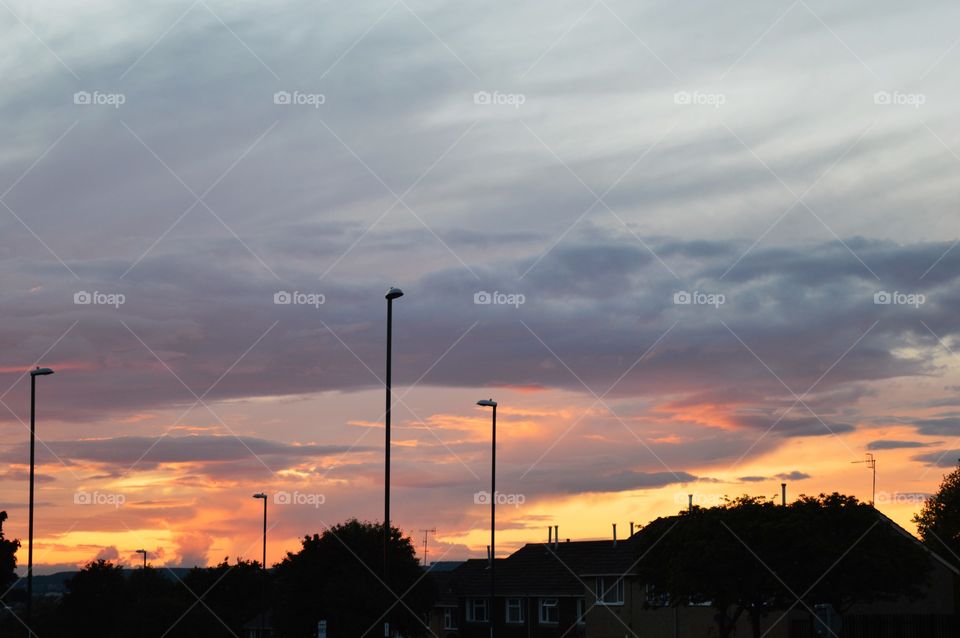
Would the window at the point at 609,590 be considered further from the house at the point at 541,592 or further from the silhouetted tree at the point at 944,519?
the silhouetted tree at the point at 944,519

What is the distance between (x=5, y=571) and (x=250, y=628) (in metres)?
51.6

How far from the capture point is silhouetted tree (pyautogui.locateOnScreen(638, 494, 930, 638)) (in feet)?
151

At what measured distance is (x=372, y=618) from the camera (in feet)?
228

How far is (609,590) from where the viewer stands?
6950cm

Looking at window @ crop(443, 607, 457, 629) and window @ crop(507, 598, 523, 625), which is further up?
window @ crop(507, 598, 523, 625)

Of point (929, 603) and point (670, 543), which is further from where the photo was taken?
point (929, 603)

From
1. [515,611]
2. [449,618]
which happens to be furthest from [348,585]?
[449,618]

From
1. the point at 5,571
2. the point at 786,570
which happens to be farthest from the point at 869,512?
the point at 5,571

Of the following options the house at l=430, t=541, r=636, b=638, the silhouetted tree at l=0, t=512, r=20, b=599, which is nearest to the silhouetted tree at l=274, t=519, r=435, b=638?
the house at l=430, t=541, r=636, b=638

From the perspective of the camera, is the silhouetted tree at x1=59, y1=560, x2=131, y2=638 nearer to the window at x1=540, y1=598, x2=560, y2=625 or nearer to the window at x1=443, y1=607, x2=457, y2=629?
the window at x1=443, y1=607, x2=457, y2=629

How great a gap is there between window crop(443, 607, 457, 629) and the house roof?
47.0 inches

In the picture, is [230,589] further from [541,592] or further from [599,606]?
[599,606]

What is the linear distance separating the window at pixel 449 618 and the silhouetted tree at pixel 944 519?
34.0 m

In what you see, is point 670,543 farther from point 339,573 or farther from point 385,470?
point 339,573
